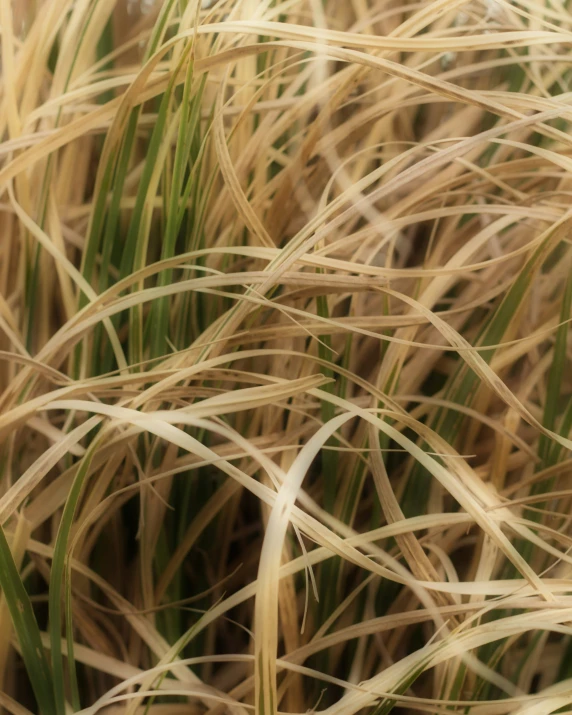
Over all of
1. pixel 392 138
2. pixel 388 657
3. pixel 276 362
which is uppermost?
pixel 392 138

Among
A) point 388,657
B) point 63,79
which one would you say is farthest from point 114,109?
point 388,657

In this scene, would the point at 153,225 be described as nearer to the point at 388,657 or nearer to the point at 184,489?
the point at 184,489

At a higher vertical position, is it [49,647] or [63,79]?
[63,79]

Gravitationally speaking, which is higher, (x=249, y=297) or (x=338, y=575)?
(x=249, y=297)

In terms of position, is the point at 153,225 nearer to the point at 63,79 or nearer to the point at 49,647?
the point at 63,79

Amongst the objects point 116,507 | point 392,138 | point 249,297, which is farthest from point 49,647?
point 392,138
